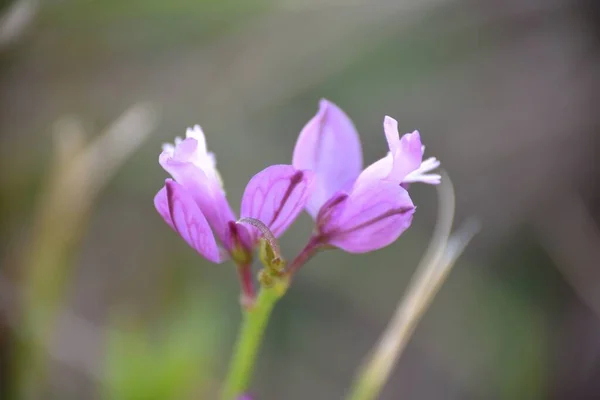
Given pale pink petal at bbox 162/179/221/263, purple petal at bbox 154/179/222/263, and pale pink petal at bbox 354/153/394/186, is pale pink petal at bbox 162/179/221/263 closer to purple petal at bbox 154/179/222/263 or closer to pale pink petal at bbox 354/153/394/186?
purple petal at bbox 154/179/222/263

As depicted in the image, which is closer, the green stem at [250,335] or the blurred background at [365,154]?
the green stem at [250,335]

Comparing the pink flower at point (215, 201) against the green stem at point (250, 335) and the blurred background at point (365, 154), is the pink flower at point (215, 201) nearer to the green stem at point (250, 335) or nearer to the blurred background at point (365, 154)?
the green stem at point (250, 335)

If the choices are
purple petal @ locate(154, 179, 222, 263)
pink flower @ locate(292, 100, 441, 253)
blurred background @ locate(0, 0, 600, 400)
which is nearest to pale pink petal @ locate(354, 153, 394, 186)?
pink flower @ locate(292, 100, 441, 253)

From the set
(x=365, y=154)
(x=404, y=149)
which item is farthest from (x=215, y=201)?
(x=365, y=154)

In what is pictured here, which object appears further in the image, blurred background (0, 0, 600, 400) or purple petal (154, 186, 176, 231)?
blurred background (0, 0, 600, 400)

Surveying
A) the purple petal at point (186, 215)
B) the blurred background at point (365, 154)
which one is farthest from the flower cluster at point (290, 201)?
the blurred background at point (365, 154)

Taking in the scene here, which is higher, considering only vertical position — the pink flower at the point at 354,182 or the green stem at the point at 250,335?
the pink flower at the point at 354,182

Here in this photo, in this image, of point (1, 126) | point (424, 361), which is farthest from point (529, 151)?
point (1, 126)

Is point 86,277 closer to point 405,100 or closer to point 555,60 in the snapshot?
point 405,100

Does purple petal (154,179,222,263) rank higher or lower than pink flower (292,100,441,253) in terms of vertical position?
higher
